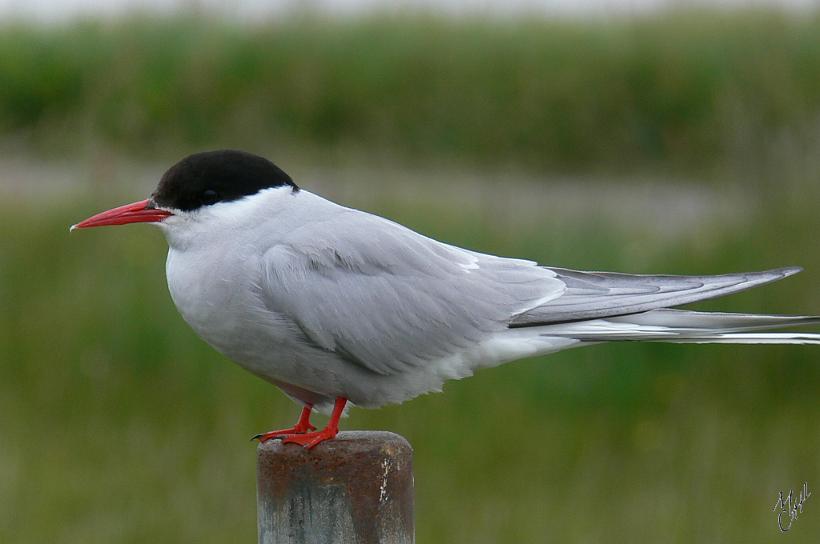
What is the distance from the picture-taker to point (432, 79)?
779cm

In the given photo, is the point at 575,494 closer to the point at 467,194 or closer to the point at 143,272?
the point at 143,272

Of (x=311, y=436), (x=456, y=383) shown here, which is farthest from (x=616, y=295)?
(x=456, y=383)

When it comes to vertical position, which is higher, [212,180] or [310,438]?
[212,180]

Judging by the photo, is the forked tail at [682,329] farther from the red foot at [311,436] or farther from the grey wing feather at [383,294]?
A: the red foot at [311,436]

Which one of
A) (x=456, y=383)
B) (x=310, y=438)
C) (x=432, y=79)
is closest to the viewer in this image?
(x=310, y=438)

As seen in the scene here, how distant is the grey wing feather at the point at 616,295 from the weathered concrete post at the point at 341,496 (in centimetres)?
47

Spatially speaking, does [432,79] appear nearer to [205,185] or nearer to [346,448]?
[205,185]

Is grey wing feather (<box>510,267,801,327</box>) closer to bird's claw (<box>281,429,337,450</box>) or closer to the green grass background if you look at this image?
bird's claw (<box>281,429,337,450</box>)

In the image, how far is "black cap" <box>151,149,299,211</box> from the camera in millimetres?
2254

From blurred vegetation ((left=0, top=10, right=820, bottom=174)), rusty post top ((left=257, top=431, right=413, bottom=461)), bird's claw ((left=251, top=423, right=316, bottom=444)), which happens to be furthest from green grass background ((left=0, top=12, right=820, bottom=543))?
rusty post top ((left=257, top=431, right=413, bottom=461))

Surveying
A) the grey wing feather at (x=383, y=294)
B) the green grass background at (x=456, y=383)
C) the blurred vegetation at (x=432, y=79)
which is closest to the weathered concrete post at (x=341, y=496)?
the grey wing feather at (x=383, y=294)

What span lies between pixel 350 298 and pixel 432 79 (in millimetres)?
5698

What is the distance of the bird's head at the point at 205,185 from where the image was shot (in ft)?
7.39

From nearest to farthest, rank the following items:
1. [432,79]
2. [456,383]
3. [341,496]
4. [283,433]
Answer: [341,496], [283,433], [456,383], [432,79]
